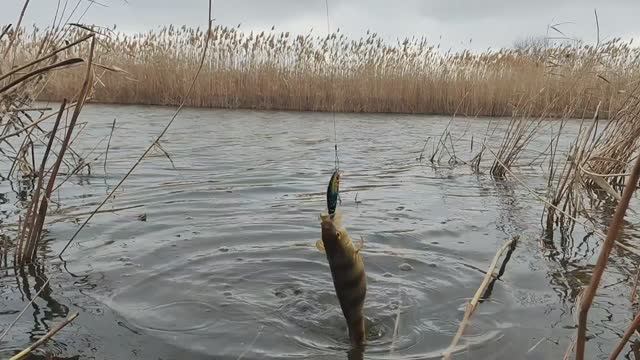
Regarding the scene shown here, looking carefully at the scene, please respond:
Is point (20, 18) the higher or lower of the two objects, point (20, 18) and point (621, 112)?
the higher

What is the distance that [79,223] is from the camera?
426cm

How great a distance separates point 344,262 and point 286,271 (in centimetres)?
197

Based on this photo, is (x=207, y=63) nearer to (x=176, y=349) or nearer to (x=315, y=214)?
(x=315, y=214)

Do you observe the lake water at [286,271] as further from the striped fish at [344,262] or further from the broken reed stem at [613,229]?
the broken reed stem at [613,229]

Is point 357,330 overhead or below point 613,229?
below

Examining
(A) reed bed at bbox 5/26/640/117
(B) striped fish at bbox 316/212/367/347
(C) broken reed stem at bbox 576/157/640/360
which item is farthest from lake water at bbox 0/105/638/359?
(A) reed bed at bbox 5/26/640/117

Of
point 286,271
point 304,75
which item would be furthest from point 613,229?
point 304,75

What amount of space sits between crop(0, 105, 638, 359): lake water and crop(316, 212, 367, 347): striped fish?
15.1 inches

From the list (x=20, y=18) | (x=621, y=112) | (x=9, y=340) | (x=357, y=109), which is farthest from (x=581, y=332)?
(x=357, y=109)

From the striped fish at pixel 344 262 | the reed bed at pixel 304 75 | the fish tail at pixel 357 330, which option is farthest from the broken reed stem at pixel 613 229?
the reed bed at pixel 304 75

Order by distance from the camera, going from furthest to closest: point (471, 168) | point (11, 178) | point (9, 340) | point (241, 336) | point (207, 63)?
point (207, 63), point (471, 168), point (11, 178), point (241, 336), point (9, 340)

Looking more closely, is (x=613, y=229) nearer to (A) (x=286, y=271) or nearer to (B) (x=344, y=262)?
(B) (x=344, y=262)

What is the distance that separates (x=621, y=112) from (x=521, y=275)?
226 centimetres

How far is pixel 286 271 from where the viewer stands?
341 cm
